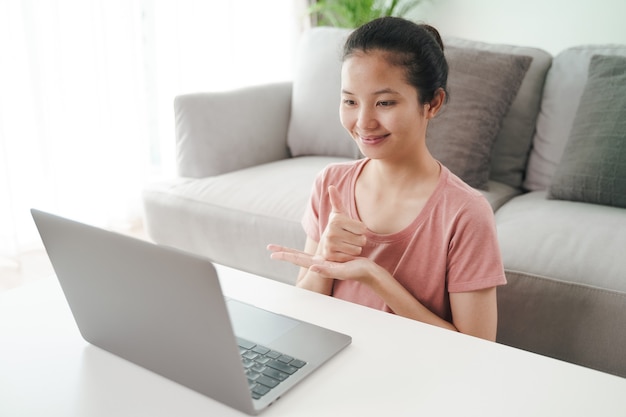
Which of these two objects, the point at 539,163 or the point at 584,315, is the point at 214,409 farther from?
the point at 539,163

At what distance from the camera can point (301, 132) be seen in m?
2.44

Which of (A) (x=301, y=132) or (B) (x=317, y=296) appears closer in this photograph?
(B) (x=317, y=296)

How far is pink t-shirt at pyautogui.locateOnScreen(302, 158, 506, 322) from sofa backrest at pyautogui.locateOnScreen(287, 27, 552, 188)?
992 mm

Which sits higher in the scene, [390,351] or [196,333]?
[196,333]

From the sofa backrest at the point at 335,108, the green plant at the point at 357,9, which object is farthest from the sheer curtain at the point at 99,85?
the sofa backrest at the point at 335,108

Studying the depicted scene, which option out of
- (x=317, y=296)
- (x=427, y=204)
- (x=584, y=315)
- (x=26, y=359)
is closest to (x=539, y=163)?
(x=584, y=315)

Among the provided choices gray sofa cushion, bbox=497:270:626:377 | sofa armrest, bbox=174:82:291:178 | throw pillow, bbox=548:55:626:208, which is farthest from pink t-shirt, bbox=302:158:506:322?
sofa armrest, bbox=174:82:291:178

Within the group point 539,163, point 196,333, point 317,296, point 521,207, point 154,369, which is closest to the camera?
point 196,333

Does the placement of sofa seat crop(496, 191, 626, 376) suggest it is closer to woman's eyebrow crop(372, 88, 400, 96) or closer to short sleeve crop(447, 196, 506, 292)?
short sleeve crop(447, 196, 506, 292)

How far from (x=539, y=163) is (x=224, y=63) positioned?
178cm

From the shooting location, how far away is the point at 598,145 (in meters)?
1.79

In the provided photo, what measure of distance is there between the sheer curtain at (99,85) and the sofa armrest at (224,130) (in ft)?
2.16

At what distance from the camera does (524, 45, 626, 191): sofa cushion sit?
2051mm

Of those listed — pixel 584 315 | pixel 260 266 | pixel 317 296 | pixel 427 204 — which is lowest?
pixel 260 266
